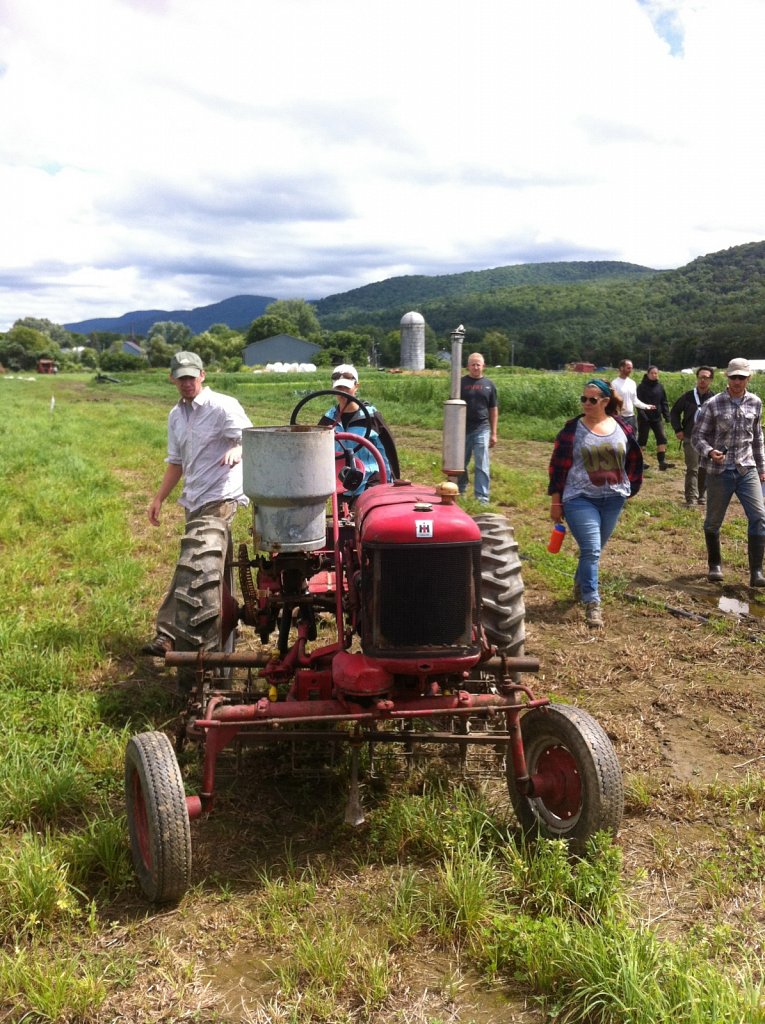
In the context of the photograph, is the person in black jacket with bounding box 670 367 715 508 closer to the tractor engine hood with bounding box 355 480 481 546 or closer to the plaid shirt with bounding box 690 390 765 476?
the plaid shirt with bounding box 690 390 765 476

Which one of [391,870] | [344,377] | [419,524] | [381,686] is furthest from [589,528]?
[391,870]

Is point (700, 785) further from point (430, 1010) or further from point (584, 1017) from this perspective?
point (430, 1010)

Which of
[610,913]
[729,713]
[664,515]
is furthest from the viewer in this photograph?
[664,515]

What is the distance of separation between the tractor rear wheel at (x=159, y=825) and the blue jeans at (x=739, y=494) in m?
5.32

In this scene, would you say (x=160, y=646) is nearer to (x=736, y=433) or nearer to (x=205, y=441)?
(x=205, y=441)

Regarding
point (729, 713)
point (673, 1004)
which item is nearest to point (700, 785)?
point (729, 713)

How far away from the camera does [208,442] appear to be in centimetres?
501

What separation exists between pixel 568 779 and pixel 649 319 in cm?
8132

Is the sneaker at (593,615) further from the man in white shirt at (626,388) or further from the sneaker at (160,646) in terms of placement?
the man in white shirt at (626,388)

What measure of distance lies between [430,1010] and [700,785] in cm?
184

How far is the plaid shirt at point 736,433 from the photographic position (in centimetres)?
662

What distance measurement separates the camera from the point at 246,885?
9.66 ft

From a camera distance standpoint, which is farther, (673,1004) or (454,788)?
(454,788)

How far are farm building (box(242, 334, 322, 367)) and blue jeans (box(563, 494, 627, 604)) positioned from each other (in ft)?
316
